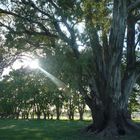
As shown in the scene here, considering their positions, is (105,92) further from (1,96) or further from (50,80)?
(1,96)

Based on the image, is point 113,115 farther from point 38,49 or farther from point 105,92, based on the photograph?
point 38,49

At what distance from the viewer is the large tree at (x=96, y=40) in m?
20.6

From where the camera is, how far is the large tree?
20.6 meters

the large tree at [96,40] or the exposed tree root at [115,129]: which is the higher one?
the large tree at [96,40]

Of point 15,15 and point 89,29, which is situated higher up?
point 15,15

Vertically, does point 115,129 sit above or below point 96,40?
below

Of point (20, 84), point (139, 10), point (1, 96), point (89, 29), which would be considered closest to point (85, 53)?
point (89, 29)

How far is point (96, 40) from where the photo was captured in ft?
72.3

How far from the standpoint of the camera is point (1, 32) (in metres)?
23.3

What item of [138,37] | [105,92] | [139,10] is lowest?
A: [105,92]

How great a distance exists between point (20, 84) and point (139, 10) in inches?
1467

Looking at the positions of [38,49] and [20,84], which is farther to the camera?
[20,84]

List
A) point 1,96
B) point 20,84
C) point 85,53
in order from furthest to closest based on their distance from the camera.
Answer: point 1,96 < point 20,84 < point 85,53

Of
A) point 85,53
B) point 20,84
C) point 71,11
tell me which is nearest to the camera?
point 71,11
